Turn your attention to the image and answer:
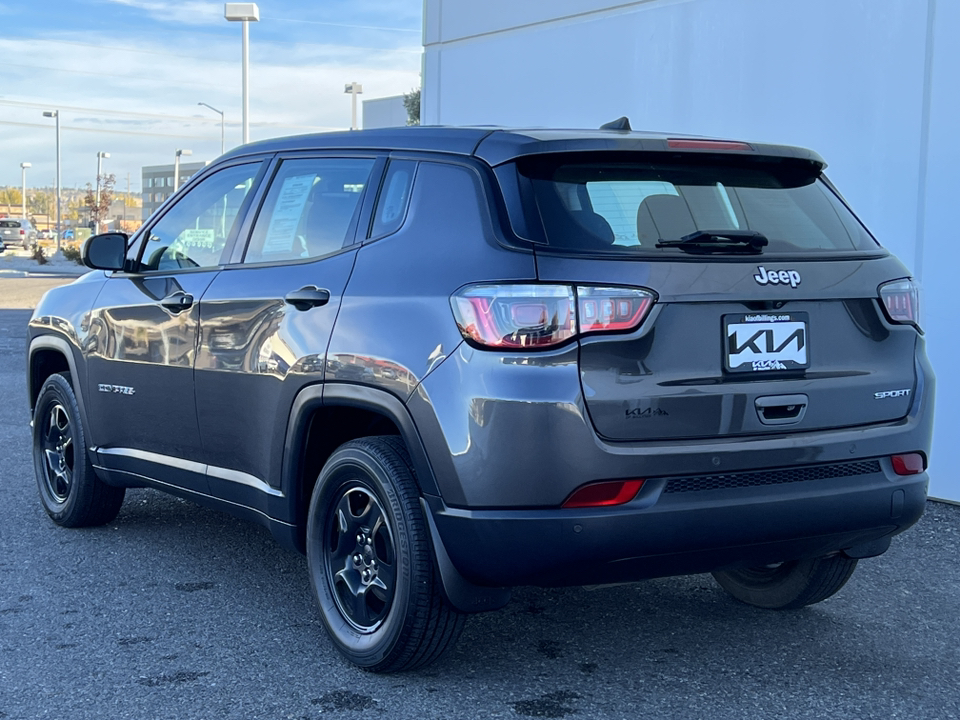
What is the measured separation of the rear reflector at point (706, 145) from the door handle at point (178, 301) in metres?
2.11

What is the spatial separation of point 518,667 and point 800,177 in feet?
6.25

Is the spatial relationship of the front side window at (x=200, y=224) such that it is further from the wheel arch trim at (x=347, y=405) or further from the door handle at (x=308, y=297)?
the wheel arch trim at (x=347, y=405)

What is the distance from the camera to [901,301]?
3.81 metres

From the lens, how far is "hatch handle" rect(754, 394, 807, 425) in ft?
11.4

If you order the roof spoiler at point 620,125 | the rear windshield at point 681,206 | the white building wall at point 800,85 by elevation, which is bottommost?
the rear windshield at point 681,206

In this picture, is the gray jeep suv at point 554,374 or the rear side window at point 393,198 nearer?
the gray jeep suv at point 554,374

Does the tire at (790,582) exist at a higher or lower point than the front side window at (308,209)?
lower

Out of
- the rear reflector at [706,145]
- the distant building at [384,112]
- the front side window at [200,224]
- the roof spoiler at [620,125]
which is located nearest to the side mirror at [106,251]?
the front side window at [200,224]

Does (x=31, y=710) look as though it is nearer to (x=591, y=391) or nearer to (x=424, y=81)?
(x=591, y=391)

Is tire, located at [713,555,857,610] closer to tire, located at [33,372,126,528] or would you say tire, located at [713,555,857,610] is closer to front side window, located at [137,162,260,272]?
front side window, located at [137,162,260,272]

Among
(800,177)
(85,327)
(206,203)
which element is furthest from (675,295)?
(85,327)

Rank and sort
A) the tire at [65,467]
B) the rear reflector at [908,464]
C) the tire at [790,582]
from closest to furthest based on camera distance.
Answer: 1. the rear reflector at [908,464]
2. the tire at [790,582]
3. the tire at [65,467]

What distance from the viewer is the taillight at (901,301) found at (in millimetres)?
3760

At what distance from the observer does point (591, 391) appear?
129 inches
